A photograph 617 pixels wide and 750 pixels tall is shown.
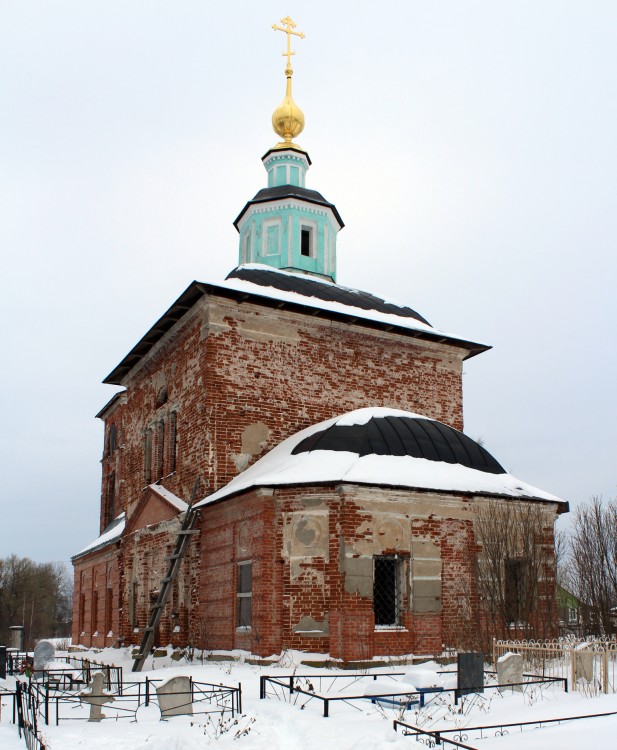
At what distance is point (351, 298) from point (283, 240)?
146 inches

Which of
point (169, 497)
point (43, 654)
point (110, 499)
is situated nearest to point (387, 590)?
point (169, 497)

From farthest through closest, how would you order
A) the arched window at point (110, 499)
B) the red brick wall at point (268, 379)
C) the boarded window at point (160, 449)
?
the arched window at point (110, 499), the boarded window at point (160, 449), the red brick wall at point (268, 379)

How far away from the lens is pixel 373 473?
561 inches

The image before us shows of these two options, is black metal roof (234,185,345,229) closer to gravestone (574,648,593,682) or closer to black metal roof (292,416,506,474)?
black metal roof (292,416,506,474)

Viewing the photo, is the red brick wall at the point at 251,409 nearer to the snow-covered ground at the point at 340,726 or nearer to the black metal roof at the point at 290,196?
the snow-covered ground at the point at 340,726

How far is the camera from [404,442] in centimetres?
1555

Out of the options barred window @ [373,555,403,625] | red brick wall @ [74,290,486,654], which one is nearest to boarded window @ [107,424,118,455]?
red brick wall @ [74,290,486,654]

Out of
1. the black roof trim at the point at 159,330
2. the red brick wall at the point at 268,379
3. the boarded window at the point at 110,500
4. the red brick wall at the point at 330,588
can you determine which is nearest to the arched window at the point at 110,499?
the boarded window at the point at 110,500

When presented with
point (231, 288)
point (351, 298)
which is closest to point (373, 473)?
point (231, 288)

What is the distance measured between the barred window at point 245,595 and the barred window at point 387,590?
2.31 metres

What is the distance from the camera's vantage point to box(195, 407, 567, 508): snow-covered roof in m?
14.3

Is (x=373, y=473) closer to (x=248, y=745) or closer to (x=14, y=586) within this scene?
(x=248, y=745)

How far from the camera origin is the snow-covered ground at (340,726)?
797cm

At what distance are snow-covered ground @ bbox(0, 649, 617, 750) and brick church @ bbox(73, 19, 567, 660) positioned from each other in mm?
2608
